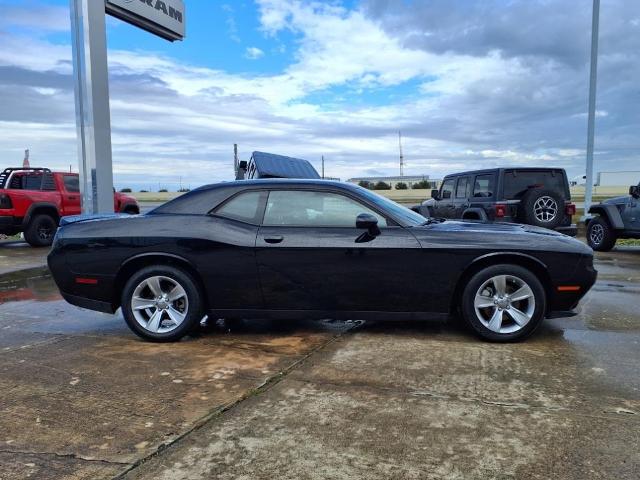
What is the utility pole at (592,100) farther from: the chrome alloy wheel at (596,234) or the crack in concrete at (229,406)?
the crack in concrete at (229,406)

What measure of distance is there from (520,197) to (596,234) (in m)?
3.32

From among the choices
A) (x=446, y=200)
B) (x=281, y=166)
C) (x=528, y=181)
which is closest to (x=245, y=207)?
(x=281, y=166)

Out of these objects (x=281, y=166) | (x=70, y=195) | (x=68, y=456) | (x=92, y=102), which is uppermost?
(x=92, y=102)

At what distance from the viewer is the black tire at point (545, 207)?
9594 millimetres

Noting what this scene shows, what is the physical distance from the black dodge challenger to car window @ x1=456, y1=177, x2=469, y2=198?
21.0 feet

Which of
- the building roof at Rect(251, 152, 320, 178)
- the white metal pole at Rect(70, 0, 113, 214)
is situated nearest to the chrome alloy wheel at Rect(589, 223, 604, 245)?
the building roof at Rect(251, 152, 320, 178)

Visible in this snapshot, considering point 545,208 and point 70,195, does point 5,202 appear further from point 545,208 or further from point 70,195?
point 545,208

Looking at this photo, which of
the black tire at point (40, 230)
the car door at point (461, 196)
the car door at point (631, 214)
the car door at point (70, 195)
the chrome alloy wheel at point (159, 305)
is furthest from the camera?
the car door at point (70, 195)

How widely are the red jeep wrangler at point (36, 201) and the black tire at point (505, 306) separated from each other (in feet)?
34.1

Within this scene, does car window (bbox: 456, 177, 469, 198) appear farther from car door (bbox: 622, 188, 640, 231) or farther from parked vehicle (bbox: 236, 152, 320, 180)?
car door (bbox: 622, 188, 640, 231)

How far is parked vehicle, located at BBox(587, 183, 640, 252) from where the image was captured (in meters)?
11.3

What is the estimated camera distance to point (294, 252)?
468 centimetres

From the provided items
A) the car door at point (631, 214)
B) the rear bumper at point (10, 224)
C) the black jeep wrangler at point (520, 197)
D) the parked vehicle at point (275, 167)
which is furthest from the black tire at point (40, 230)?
the car door at point (631, 214)

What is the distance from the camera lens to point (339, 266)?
4668 millimetres
